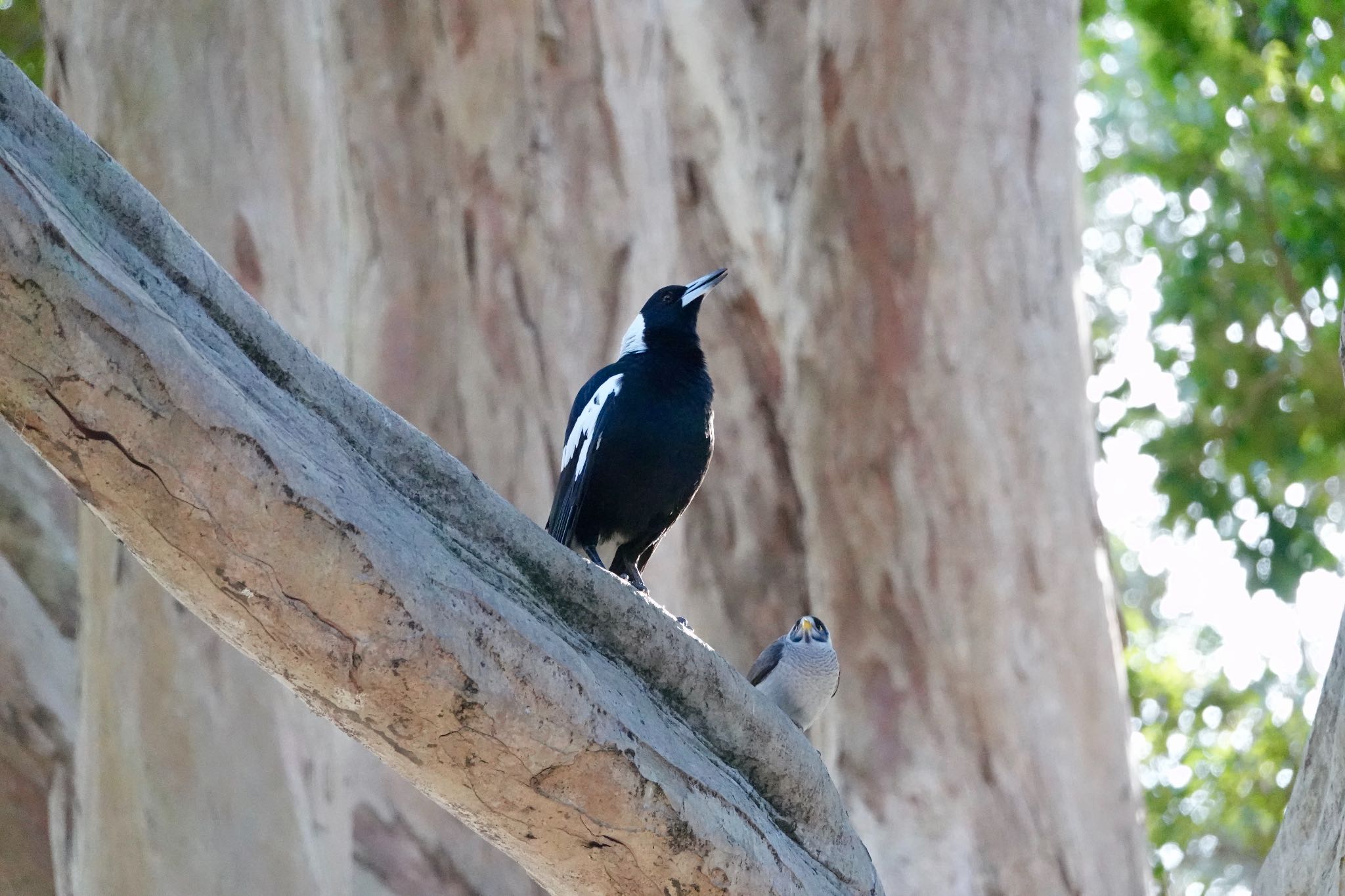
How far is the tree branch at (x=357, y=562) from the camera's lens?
186cm

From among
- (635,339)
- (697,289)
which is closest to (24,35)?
(635,339)

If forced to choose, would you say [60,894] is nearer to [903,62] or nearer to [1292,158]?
[903,62]

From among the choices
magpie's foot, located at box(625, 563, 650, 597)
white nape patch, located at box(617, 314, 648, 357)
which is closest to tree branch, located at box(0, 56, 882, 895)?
magpie's foot, located at box(625, 563, 650, 597)

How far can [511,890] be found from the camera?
4438 millimetres

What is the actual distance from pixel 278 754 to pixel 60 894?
2.93 ft

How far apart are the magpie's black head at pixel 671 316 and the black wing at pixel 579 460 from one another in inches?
13.0

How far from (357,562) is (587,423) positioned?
6.00 feet

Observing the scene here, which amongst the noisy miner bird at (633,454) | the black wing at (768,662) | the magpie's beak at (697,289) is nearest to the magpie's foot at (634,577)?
the noisy miner bird at (633,454)

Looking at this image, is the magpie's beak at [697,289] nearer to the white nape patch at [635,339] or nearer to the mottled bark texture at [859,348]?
the white nape patch at [635,339]

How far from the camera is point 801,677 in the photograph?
12.0 feet

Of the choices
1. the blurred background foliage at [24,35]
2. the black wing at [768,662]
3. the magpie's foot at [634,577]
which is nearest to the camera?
the black wing at [768,662]

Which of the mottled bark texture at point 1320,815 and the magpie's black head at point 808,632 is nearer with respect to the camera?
the mottled bark texture at point 1320,815

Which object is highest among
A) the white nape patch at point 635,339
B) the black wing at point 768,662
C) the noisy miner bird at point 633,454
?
the white nape patch at point 635,339

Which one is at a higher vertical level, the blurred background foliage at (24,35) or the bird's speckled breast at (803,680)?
the blurred background foliage at (24,35)
